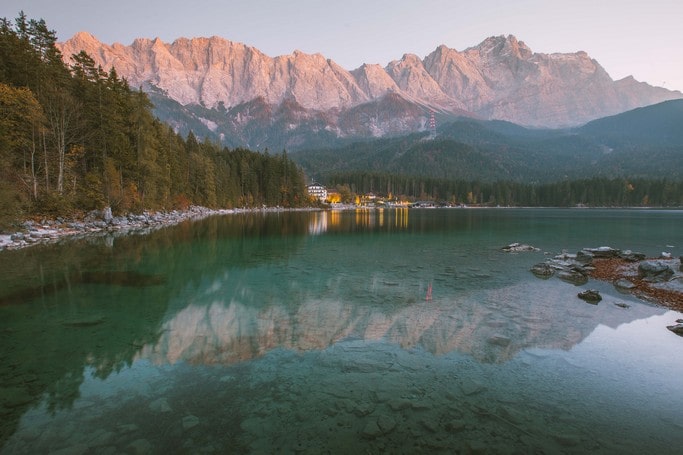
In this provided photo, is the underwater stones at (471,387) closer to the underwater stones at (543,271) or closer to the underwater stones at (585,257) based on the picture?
the underwater stones at (543,271)

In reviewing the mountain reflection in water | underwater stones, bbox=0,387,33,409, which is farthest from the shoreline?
underwater stones, bbox=0,387,33,409

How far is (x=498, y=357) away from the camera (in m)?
12.5

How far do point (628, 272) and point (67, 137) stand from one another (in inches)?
2838

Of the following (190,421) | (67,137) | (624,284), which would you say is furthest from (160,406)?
(67,137)

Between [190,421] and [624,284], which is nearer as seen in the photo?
[190,421]

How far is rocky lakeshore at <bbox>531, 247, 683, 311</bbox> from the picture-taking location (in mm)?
21344

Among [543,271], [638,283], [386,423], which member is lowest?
[638,283]

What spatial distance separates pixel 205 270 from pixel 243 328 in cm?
1404

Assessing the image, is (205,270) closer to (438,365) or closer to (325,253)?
(325,253)

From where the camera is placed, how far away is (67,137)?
168 ft

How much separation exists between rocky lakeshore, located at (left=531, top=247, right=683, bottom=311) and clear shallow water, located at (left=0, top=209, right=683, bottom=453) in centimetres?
165

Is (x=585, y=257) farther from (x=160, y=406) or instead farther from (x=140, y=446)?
(x=140, y=446)

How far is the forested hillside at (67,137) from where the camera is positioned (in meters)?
41.9

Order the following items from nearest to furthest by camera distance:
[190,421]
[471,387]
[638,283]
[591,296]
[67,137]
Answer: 1. [190,421]
2. [471,387]
3. [591,296]
4. [638,283]
5. [67,137]
